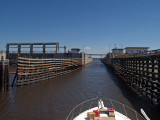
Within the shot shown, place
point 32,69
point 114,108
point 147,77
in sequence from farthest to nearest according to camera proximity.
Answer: point 32,69 < point 147,77 < point 114,108

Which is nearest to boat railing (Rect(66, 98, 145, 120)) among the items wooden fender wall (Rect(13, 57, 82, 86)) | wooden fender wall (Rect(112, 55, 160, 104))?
wooden fender wall (Rect(112, 55, 160, 104))

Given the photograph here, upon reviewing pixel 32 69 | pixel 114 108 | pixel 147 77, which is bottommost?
pixel 114 108

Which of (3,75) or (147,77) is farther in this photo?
(3,75)

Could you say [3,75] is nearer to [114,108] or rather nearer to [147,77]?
[114,108]

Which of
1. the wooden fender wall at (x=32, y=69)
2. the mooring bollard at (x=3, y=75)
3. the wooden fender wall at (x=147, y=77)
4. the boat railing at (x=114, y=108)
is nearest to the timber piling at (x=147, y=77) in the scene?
the wooden fender wall at (x=147, y=77)

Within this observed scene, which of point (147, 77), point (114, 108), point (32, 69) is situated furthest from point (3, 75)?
point (147, 77)

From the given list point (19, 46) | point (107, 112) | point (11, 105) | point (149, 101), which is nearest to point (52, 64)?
point (11, 105)

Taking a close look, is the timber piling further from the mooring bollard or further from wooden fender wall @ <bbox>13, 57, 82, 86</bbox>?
the mooring bollard

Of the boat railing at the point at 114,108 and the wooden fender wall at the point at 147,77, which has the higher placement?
the wooden fender wall at the point at 147,77

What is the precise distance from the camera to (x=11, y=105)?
10.1 metres

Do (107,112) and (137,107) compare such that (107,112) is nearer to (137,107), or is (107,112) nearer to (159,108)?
(137,107)

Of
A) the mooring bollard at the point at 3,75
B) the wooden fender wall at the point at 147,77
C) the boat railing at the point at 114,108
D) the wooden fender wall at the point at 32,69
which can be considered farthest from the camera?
the wooden fender wall at the point at 32,69

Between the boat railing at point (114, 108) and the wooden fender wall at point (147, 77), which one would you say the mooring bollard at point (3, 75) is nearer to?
the boat railing at point (114, 108)

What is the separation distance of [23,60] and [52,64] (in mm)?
8252
